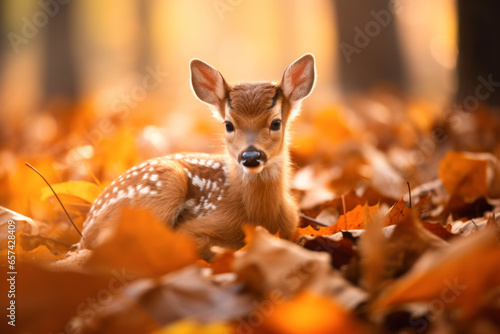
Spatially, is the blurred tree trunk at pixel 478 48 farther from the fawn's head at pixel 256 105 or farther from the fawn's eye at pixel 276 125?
the fawn's eye at pixel 276 125

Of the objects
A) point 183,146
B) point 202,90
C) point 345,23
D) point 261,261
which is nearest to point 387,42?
point 345,23

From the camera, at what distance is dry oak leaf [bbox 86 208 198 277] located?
1.74 meters

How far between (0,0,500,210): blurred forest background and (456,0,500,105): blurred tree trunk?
1 cm

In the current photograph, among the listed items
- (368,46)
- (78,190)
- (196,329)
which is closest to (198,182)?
(78,190)

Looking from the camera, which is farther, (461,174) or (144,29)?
(144,29)

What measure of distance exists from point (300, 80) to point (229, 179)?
0.81 metres

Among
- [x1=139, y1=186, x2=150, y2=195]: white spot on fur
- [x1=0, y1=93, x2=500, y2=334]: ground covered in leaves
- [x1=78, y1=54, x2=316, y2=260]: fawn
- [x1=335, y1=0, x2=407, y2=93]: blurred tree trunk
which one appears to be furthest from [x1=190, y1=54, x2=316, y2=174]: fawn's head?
[x1=335, y1=0, x2=407, y2=93]: blurred tree trunk

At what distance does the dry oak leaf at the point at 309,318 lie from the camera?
1.39 meters

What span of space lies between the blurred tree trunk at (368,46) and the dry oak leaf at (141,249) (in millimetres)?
10693

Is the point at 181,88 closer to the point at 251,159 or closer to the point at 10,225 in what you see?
the point at 251,159

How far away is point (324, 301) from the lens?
139 centimetres

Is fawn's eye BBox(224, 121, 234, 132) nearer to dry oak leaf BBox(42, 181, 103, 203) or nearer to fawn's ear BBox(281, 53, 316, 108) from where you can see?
fawn's ear BBox(281, 53, 316, 108)

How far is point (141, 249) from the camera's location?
1782 mm

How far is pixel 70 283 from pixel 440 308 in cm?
105
